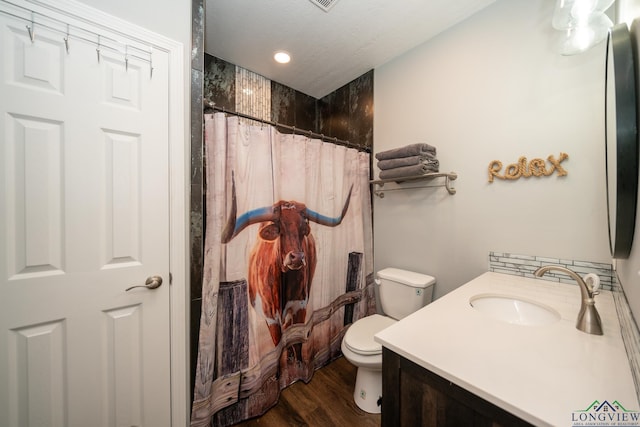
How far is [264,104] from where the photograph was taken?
2.26 meters

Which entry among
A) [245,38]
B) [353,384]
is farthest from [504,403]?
[245,38]

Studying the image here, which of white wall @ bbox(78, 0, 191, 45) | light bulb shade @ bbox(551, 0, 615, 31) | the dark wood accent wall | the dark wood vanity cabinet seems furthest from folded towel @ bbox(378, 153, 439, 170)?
white wall @ bbox(78, 0, 191, 45)

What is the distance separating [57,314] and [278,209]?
3.55ft

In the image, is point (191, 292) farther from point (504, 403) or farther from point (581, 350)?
point (581, 350)

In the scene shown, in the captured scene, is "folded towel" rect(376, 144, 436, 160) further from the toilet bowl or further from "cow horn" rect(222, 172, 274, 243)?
the toilet bowl

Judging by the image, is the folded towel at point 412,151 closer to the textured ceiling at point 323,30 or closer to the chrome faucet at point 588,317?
the textured ceiling at point 323,30

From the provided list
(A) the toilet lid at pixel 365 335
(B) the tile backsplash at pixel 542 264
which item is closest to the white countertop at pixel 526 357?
(B) the tile backsplash at pixel 542 264

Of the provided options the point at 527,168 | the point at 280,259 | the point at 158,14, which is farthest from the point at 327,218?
the point at 158,14

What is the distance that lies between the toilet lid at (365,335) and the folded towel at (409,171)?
3.51 feet

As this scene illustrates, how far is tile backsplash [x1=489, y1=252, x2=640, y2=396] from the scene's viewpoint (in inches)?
23.6

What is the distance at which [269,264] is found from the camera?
4.89ft

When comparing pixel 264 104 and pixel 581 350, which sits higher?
pixel 264 104

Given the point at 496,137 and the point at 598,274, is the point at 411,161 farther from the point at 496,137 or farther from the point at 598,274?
the point at 598,274

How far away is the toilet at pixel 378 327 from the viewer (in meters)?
1.36
